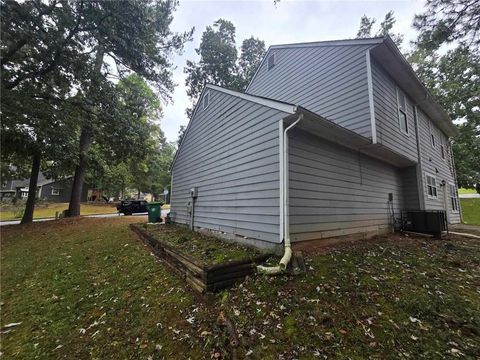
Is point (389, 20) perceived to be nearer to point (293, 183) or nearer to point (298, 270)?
point (293, 183)

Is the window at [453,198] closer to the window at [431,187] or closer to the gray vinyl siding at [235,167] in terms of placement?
the window at [431,187]

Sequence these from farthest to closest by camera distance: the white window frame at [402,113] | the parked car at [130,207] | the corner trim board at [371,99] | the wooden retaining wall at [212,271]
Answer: the parked car at [130,207] < the white window frame at [402,113] < the corner trim board at [371,99] < the wooden retaining wall at [212,271]

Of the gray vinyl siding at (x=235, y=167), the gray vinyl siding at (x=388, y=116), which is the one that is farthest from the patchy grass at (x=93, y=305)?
the gray vinyl siding at (x=388, y=116)

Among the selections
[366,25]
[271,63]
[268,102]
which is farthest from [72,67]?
[366,25]

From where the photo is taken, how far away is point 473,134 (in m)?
16.5

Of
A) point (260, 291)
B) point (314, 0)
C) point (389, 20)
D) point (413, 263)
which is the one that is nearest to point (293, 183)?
point (260, 291)

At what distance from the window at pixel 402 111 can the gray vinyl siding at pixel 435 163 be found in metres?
1.62

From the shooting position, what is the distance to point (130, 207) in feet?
64.1

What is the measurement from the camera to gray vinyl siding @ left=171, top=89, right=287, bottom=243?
4738mm

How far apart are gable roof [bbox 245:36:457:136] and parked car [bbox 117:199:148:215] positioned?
636 inches

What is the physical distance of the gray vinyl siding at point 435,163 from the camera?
368 inches

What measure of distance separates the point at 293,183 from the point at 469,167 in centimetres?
2025

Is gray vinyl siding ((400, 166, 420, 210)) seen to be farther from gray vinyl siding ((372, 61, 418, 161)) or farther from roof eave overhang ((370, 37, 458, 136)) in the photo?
roof eave overhang ((370, 37, 458, 136))

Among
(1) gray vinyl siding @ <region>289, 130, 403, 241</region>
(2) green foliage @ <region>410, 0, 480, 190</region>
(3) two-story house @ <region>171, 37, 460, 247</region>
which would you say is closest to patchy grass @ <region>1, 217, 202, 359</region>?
(3) two-story house @ <region>171, 37, 460, 247</region>
